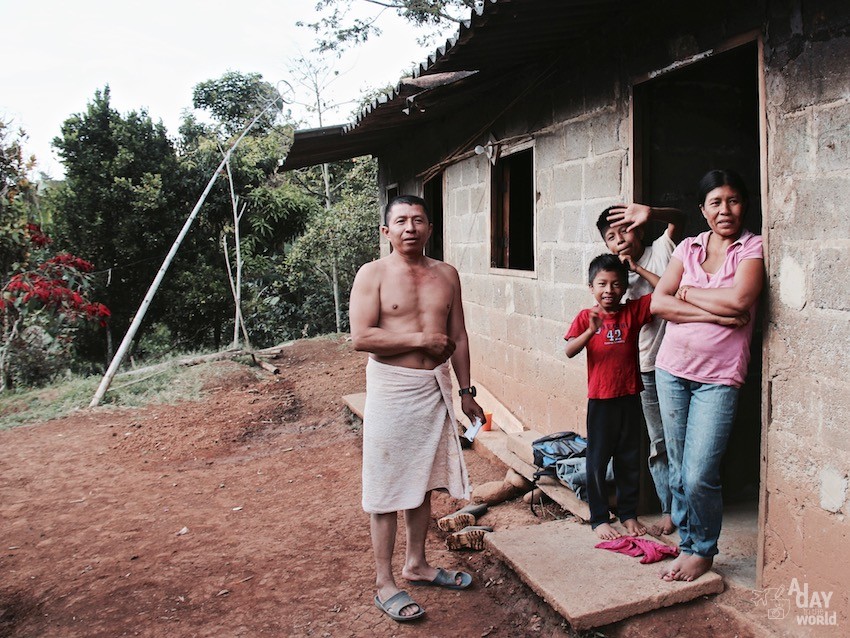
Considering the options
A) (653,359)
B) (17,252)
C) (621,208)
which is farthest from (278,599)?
(17,252)

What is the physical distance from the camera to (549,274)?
4.80m

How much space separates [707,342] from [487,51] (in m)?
2.42

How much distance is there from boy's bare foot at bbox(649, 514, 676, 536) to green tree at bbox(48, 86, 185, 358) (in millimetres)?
10807

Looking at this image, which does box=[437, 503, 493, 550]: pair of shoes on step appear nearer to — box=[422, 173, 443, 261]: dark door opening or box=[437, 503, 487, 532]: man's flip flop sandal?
box=[437, 503, 487, 532]: man's flip flop sandal

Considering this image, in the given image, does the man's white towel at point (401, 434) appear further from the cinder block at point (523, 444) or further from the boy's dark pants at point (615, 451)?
the cinder block at point (523, 444)

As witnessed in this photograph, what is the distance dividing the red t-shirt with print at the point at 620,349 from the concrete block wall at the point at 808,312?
2.27 ft

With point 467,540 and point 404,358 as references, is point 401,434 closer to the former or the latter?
point 404,358

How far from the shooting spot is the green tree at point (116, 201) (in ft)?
39.7

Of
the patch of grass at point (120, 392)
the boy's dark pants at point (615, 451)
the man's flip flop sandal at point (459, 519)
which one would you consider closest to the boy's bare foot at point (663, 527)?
the boy's dark pants at point (615, 451)

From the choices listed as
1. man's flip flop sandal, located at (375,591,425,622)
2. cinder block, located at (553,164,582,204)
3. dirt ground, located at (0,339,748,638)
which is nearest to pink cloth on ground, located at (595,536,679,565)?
dirt ground, located at (0,339,748,638)

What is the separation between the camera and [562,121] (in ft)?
15.0

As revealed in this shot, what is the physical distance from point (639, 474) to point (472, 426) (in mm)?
991

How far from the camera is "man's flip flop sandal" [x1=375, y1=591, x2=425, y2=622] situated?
3.03 m

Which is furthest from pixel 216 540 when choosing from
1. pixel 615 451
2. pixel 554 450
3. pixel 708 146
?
pixel 708 146
